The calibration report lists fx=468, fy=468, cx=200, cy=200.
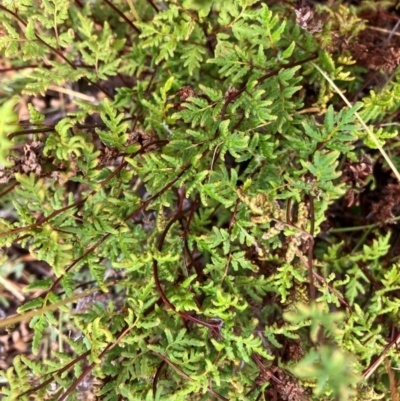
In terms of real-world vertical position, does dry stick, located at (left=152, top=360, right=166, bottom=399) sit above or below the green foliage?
below

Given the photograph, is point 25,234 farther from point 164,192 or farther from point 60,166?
point 164,192

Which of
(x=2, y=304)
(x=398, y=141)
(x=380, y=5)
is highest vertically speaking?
(x=380, y=5)

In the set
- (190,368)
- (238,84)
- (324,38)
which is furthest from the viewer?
(238,84)

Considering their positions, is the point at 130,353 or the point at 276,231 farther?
the point at 130,353

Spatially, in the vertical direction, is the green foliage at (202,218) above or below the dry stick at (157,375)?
above

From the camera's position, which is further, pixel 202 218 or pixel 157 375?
pixel 202 218

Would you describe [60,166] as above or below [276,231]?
above

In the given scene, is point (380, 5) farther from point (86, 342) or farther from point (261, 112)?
point (86, 342)

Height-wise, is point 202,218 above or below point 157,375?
above

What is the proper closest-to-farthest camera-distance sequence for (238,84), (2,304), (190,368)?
(190,368), (238,84), (2,304)

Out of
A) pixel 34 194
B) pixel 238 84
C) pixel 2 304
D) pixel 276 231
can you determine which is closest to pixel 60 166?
pixel 34 194
